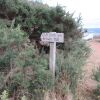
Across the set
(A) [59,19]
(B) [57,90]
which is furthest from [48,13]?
(B) [57,90]

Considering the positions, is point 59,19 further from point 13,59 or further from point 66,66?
point 13,59

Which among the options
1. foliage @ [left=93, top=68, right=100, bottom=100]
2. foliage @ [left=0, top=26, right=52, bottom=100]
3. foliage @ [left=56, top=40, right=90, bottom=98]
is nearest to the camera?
foliage @ [left=0, top=26, right=52, bottom=100]

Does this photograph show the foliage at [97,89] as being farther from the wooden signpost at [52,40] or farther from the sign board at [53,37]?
the sign board at [53,37]

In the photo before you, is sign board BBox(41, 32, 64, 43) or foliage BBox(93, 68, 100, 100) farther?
foliage BBox(93, 68, 100, 100)

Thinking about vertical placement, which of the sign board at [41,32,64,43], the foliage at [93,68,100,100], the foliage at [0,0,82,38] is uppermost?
the foliage at [0,0,82,38]

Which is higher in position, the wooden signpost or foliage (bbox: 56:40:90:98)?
the wooden signpost

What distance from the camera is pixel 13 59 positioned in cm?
559

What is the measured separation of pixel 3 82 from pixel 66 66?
177 centimetres

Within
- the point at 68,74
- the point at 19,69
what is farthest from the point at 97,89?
the point at 19,69

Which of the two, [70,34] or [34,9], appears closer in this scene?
[34,9]

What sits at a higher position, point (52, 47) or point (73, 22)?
point (73, 22)

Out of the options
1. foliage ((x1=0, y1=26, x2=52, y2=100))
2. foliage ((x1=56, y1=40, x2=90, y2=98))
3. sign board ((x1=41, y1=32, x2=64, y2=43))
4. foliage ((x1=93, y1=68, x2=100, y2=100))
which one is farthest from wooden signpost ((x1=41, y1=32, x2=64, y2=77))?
foliage ((x1=93, y1=68, x2=100, y2=100))

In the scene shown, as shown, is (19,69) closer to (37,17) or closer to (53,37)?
(53,37)

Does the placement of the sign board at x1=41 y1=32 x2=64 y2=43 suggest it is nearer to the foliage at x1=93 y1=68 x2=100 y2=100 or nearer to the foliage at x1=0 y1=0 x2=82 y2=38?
the foliage at x1=0 y1=0 x2=82 y2=38
